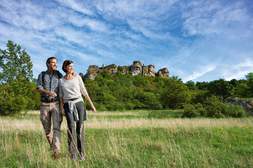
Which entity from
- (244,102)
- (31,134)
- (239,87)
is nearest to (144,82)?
(239,87)

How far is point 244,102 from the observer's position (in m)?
22.6

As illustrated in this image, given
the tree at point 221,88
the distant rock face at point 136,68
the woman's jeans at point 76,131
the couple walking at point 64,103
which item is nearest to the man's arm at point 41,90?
the couple walking at point 64,103

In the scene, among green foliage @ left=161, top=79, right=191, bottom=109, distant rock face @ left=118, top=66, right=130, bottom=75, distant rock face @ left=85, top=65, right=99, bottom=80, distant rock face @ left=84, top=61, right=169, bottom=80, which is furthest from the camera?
distant rock face @ left=118, top=66, right=130, bottom=75

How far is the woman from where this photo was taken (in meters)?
4.96

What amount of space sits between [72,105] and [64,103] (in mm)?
220

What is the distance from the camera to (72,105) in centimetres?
496

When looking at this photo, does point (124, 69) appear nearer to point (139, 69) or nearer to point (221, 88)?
point (139, 69)

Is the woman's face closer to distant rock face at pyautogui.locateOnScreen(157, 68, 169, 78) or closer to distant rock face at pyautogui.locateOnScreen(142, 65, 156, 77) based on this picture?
distant rock face at pyautogui.locateOnScreen(157, 68, 169, 78)

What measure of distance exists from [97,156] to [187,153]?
6.18 feet

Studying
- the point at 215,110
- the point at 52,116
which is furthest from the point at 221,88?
the point at 52,116

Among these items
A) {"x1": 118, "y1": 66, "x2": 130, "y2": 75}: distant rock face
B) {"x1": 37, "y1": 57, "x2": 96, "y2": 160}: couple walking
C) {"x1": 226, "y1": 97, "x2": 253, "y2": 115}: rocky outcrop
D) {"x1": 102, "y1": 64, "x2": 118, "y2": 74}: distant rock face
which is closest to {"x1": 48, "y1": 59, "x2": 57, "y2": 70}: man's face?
{"x1": 37, "y1": 57, "x2": 96, "y2": 160}: couple walking

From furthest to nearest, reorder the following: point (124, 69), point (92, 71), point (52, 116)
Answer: point (124, 69), point (92, 71), point (52, 116)

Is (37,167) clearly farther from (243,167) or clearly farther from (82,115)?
(243,167)

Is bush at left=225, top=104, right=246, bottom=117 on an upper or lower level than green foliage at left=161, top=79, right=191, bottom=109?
lower
